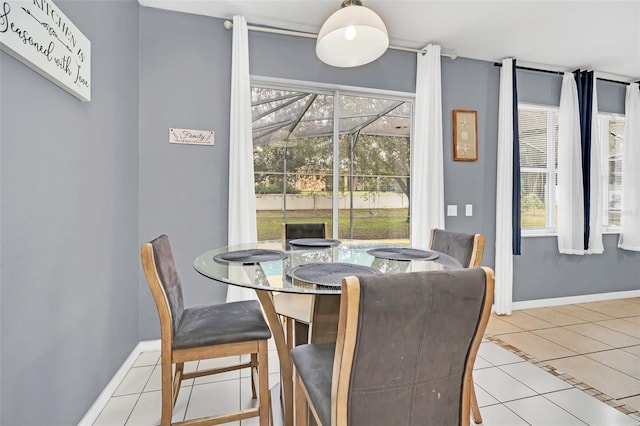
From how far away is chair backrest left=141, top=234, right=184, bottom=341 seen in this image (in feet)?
4.39

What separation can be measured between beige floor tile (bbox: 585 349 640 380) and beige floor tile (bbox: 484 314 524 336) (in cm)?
58

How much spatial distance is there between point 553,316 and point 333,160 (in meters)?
2.73

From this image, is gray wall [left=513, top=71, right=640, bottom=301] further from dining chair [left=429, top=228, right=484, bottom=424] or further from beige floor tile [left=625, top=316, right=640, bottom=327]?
dining chair [left=429, top=228, right=484, bottom=424]

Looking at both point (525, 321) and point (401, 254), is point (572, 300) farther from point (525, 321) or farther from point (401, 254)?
point (401, 254)

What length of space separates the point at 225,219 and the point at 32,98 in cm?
158

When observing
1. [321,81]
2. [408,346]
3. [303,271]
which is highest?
[321,81]

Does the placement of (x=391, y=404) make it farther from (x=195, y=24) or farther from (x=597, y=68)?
(x=597, y=68)

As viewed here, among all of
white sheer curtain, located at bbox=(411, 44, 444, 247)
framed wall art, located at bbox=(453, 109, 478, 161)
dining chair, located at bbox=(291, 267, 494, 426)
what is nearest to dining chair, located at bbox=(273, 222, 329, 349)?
dining chair, located at bbox=(291, 267, 494, 426)

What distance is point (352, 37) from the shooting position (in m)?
1.68

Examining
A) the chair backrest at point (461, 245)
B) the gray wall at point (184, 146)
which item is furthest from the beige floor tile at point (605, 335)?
the gray wall at point (184, 146)

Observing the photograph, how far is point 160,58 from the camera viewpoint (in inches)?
98.2

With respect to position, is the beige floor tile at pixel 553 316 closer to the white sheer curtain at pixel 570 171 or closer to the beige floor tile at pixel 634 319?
the beige floor tile at pixel 634 319

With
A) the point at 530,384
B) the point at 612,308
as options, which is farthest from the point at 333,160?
the point at 612,308

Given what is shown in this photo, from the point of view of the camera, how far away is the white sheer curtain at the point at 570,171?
3510 millimetres
